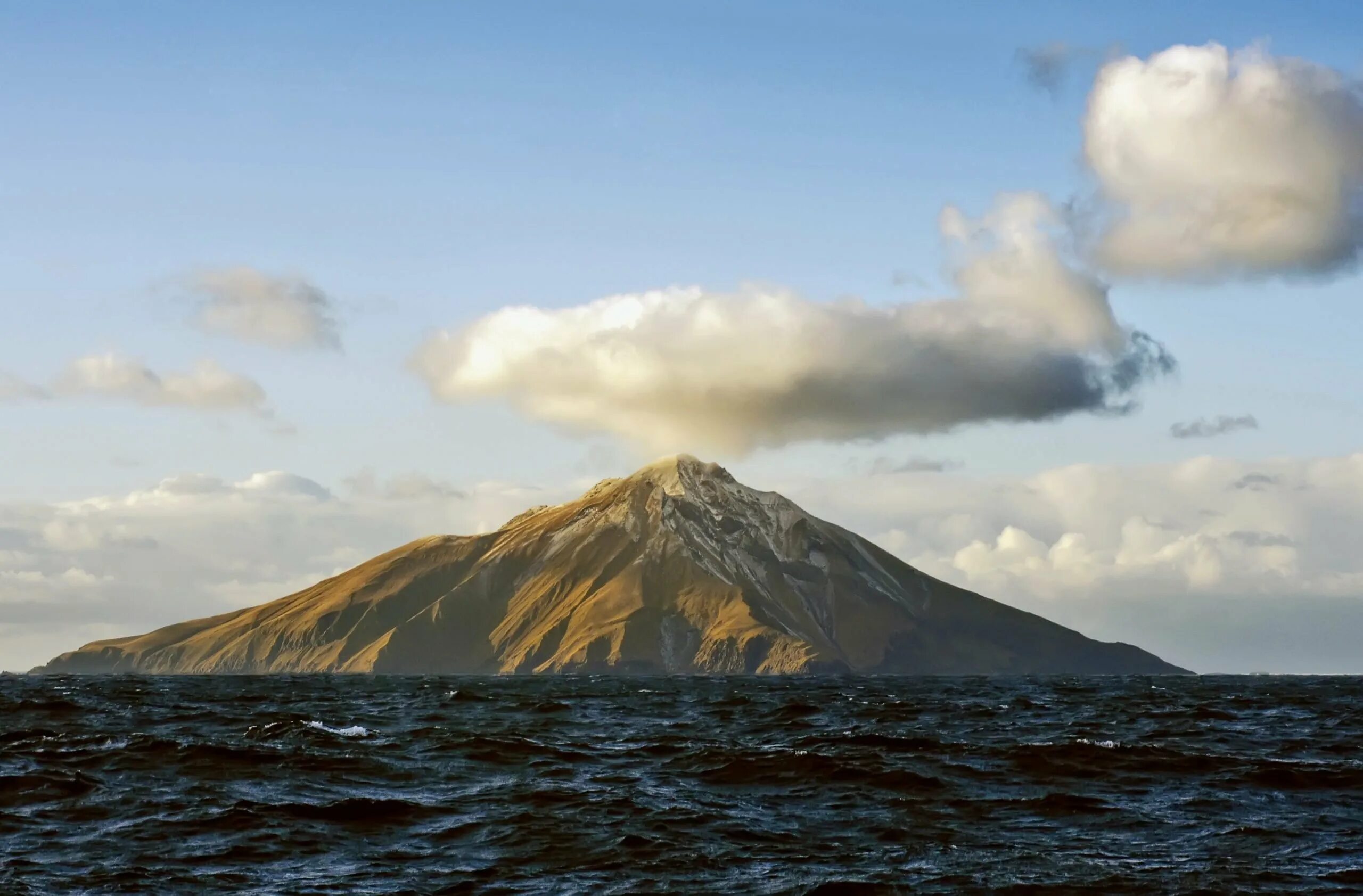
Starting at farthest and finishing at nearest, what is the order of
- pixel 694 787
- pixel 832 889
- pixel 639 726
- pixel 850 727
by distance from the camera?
1. pixel 639 726
2. pixel 850 727
3. pixel 694 787
4. pixel 832 889

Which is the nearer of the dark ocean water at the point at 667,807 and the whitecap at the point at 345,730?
the dark ocean water at the point at 667,807

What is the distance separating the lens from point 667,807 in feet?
126

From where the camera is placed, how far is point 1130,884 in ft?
95.9

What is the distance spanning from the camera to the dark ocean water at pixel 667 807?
97.2ft

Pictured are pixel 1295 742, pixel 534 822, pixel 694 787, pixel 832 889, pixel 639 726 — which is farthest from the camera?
pixel 639 726

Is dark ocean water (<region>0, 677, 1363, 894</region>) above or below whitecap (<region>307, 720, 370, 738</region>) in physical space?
below

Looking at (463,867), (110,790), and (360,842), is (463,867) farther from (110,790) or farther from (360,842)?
(110,790)

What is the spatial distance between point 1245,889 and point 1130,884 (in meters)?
2.31

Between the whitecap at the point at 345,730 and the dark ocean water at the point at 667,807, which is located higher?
the whitecap at the point at 345,730

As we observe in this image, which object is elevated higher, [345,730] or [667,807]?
[345,730]

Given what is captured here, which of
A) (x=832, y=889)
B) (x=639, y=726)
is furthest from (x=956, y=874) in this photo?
(x=639, y=726)

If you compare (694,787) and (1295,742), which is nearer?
(694,787)

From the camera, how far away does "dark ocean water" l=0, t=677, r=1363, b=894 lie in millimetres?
29625

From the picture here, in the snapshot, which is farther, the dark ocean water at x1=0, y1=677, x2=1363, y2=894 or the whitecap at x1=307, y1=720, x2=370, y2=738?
the whitecap at x1=307, y1=720, x2=370, y2=738
